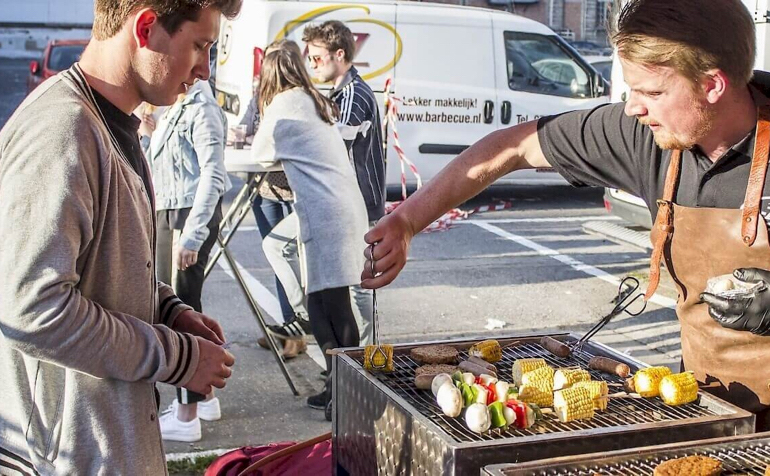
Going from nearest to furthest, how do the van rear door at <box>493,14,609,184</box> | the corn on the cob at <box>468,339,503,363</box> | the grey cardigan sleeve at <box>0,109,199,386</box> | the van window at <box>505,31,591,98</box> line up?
the grey cardigan sleeve at <box>0,109,199,386</box>, the corn on the cob at <box>468,339,503,363</box>, the van rear door at <box>493,14,609,184</box>, the van window at <box>505,31,591,98</box>

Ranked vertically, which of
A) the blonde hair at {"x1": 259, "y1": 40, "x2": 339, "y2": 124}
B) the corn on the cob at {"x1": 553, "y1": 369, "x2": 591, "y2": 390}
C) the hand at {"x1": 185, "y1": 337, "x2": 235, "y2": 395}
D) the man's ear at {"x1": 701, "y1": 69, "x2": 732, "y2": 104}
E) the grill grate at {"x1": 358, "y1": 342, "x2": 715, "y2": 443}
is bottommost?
the grill grate at {"x1": 358, "y1": 342, "x2": 715, "y2": 443}

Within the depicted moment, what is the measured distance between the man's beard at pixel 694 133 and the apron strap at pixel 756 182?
0.40 feet

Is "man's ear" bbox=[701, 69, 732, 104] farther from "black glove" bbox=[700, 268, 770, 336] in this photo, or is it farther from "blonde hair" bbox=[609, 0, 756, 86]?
"black glove" bbox=[700, 268, 770, 336]

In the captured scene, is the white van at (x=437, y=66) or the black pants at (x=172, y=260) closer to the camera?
the black pants at (x=172, y=260)

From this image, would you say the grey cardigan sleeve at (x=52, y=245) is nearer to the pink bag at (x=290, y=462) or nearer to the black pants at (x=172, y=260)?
the pink bag at (x=290, y=462)

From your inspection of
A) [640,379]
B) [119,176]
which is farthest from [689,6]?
[119,176]

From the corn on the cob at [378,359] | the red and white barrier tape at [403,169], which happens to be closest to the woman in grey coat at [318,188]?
the corn on the cob at [378,359]

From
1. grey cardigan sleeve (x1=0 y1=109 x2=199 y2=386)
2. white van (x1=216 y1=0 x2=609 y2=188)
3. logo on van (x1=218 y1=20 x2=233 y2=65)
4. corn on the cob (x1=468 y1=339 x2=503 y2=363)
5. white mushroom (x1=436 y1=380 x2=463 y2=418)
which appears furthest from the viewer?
logo on van (x1=218 y1=20 x2=233 y2=65)

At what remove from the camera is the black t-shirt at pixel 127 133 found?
2.12 m

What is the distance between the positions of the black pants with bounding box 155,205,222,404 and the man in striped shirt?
0.96 m

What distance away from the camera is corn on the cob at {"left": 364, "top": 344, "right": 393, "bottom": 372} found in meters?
2.49

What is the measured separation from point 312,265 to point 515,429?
269 centimetres

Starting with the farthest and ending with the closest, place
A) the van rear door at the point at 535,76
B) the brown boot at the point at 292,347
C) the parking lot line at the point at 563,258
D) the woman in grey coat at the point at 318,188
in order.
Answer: the van rear door at the point at 535,76
the parking lot line at the point at 563,258
the brown boot at the point at 292,347
the woman in grey coat at the point at 318,188

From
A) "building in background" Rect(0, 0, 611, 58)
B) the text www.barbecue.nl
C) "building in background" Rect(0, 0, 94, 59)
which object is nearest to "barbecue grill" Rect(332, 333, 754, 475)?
the text www.barbecue.nl
